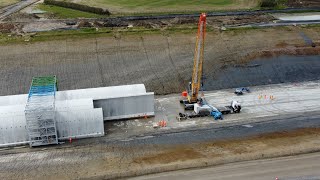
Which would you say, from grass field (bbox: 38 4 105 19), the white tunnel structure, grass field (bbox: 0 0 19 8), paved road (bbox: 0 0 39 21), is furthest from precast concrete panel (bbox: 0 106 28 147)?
grass field (bbox: 0 0 19 8)

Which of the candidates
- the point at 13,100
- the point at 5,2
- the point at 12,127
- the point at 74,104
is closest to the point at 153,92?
the point at 74,104

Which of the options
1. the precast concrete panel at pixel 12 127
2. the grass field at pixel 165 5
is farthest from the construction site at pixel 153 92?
the grass field at pixel 165 5

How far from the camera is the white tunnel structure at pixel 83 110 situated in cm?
3519

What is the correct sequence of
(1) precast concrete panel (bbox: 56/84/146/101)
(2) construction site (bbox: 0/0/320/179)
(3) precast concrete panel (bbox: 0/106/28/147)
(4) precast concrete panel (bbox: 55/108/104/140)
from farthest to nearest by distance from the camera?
(1) precast concrete panel (bbox: 56/84/146/101) < (4) precast concrete panel (bbox: 55/108/104/140) < (3) precast concrete panel (bbox: 0/106/28/147) < (2) construction site (bbox: 0/0/320/179)

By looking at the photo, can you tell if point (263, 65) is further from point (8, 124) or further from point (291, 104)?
point (8, 124)

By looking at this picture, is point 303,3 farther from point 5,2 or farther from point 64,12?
point 5,2

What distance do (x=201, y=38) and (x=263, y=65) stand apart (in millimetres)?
14271

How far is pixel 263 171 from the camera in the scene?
31.1m

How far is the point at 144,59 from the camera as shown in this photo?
163 ft

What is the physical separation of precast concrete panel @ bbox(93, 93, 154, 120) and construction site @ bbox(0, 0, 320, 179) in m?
0.10

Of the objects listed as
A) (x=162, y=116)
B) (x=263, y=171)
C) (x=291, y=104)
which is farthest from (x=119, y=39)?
(x=263, y=171)

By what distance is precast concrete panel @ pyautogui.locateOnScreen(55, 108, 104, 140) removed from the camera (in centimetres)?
3588

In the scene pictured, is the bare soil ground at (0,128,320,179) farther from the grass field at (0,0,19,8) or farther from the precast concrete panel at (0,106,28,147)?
the grass field at (0,0,19,8)

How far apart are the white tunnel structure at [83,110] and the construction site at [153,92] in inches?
3.7
